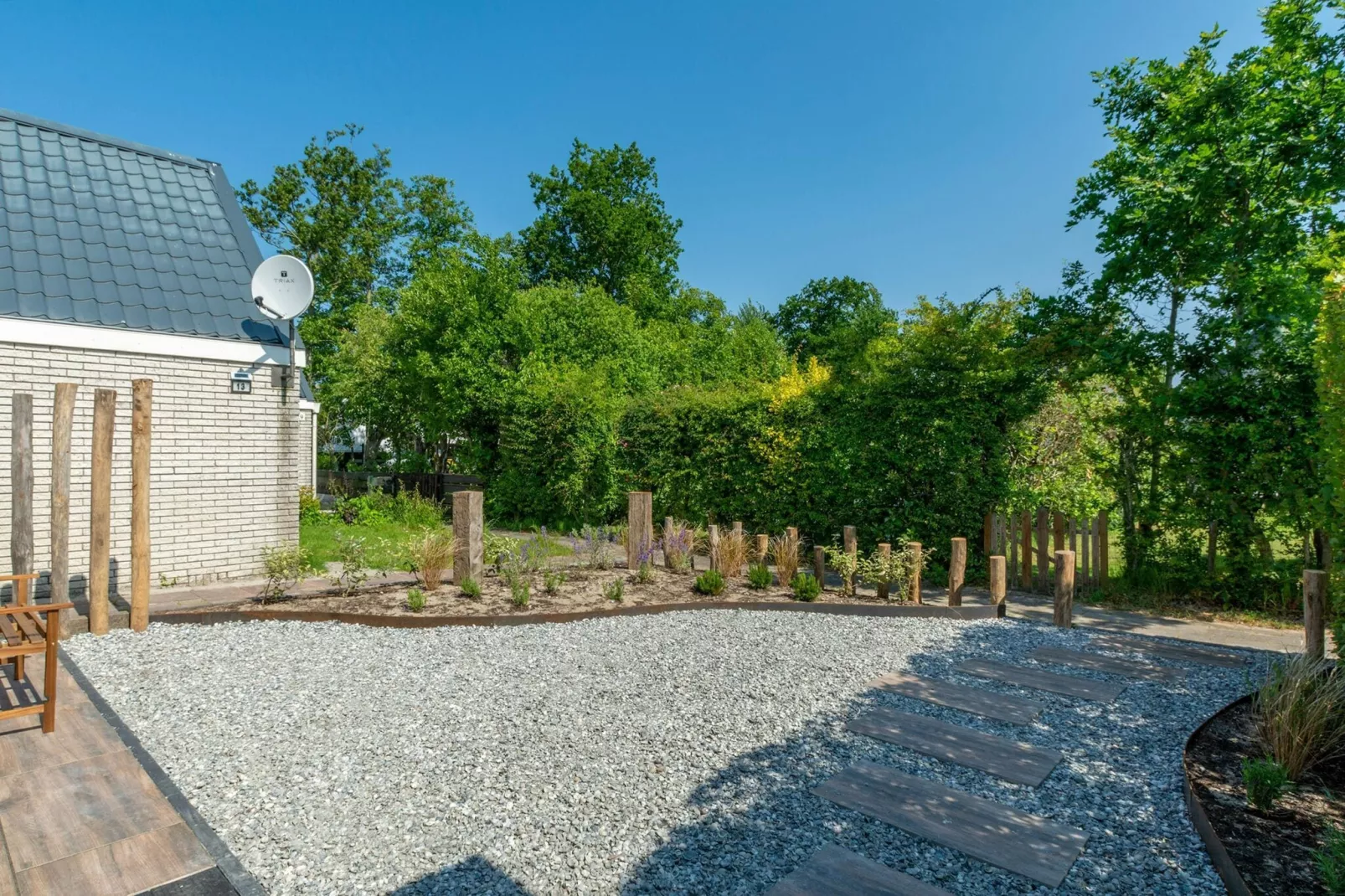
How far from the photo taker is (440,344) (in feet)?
52.4

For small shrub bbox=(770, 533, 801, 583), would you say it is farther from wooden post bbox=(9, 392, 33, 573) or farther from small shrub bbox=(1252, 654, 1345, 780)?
wooden post bbox=(9, 392, 33, 573)

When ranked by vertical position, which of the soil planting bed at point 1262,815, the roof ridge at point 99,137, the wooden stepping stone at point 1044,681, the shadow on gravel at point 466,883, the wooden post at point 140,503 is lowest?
the shadow on gravel at point 466,883

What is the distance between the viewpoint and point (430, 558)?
6.86m

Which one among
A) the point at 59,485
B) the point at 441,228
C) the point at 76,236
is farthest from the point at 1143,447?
the point at 441,228

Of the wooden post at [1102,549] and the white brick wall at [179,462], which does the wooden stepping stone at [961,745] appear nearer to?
the wooden post at [1102,549]

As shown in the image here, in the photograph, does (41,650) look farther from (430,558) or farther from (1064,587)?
(1064,587)

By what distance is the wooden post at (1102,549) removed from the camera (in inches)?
300

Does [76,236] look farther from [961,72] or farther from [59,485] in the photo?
[961,72]

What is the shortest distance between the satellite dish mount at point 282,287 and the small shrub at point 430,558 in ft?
9.81

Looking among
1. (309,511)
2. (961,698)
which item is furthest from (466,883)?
(309,511)

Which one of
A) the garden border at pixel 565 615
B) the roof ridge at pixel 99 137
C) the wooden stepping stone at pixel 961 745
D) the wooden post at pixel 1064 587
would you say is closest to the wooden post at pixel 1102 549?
the wooden post at pixel 1064 587

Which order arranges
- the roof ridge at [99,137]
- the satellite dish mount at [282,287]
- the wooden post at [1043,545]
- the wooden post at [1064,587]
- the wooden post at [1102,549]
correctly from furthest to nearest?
the roof ridge at [99,137] < the wooden post at [1043,545] < the wooden post at [1102,549] < the satellite dish mount at [282,287] < the wooden post at [1064,587]

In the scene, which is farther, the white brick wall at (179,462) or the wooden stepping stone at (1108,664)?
the white brick wall at (179,462)

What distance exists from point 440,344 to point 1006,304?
12454mm
